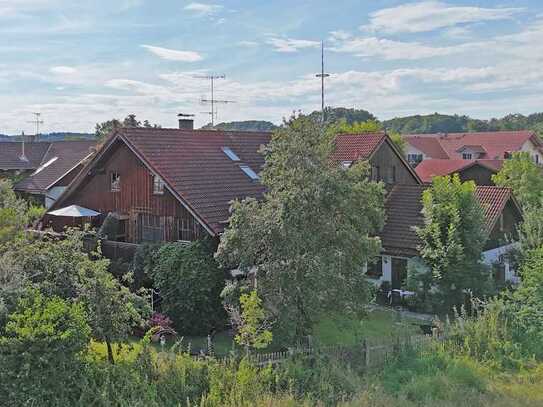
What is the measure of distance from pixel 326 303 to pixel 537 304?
6487 millimetres

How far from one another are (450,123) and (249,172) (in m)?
113

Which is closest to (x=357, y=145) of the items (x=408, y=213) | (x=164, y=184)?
(x=408, y=213)

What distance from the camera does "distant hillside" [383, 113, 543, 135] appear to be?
11869cm

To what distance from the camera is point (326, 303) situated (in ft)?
50.1

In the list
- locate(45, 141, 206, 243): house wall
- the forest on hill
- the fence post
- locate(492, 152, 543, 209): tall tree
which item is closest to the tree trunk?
the fence post

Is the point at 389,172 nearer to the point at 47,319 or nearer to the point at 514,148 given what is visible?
the point at 47,319

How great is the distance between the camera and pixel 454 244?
19906 mm

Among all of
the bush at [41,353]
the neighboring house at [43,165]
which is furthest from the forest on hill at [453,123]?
the bush at [41,353]

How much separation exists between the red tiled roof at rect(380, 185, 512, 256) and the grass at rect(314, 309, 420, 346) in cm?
333

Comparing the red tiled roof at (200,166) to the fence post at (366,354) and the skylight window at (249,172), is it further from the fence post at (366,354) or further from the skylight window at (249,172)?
the fence post at (366,354)

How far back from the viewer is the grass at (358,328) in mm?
17156

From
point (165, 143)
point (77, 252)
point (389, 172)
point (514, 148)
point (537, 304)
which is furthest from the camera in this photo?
point (514, 148)

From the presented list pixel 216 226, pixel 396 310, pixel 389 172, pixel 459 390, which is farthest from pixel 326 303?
pixel 389 172

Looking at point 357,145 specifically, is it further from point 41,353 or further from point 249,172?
point 41,353
